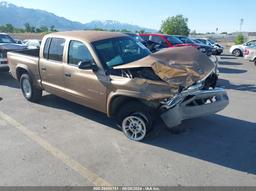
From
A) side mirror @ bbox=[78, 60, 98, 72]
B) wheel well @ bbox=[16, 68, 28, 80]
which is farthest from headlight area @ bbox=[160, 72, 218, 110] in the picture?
wheel well @ bbox=[16, 68, 28, 80]

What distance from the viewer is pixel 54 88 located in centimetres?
618

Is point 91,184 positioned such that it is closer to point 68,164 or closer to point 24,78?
point 68,164

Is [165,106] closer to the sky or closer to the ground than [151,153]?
closer to the sky

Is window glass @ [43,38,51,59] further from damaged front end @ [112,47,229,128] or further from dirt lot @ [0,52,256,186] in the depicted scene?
damaged front end @ [112,47,229,128]

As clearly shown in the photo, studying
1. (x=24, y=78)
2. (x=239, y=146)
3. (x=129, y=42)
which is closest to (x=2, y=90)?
(x=24, y=78)

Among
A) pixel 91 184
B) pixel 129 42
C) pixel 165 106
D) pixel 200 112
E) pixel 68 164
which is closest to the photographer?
pixel 91 184

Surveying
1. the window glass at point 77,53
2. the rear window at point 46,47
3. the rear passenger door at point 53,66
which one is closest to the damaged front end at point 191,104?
the window glass at point 77,53

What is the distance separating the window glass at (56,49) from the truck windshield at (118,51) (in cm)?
103

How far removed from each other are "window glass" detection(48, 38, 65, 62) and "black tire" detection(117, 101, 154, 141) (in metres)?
2.04

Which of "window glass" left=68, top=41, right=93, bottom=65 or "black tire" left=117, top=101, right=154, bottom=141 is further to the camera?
"window glass" left=68, top=41, right=93, bottom=65

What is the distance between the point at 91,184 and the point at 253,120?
421 centimetres

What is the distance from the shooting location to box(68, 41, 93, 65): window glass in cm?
528

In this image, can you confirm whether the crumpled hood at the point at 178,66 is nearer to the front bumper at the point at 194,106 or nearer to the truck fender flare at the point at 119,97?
the front bumper at the point at 194,106

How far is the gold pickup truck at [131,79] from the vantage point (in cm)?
436
